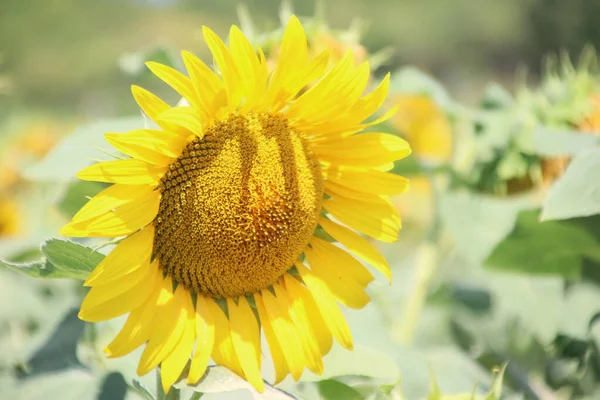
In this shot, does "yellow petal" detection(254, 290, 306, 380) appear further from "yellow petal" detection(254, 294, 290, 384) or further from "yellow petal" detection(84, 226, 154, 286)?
"yellow petal" detection(84, 226, 154, 286)

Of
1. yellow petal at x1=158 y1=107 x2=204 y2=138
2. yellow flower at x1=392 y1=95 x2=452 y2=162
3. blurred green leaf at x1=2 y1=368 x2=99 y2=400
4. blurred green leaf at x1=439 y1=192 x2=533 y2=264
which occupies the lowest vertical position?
yellow flower at x1=392 y1=95 x2=452 y2=162

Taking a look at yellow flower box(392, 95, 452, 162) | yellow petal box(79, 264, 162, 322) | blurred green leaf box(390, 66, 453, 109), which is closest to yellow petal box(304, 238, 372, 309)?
yellow petal box(79, 264, 162, 322)

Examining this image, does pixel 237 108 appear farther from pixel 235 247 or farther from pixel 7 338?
pixel 7 338

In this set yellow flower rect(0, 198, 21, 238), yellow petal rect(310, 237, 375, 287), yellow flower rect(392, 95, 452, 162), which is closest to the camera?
yellow petal rect(310, 237, 375, 287)

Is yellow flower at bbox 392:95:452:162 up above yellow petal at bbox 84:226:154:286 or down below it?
below

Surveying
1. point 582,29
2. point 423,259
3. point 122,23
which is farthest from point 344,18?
point 423,259

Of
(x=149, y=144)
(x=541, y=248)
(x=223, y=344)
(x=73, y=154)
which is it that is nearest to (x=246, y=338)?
(x=223, y=344)

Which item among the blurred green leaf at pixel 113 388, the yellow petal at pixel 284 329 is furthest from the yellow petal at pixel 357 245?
the blurred green leaf at pixel 113 388

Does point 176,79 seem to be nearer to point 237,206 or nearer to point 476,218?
point 237,206
